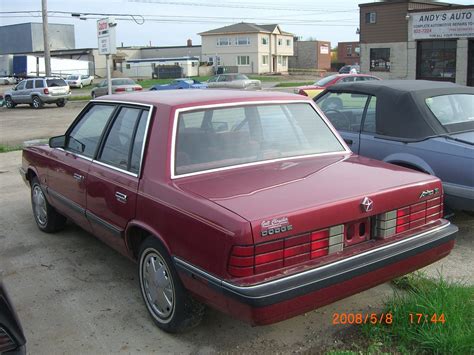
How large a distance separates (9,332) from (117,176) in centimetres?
165

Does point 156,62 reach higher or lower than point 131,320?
higher

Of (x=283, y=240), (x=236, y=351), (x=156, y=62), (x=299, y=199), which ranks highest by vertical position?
(x=156, y=62)

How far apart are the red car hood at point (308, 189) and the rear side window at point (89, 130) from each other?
1.42m

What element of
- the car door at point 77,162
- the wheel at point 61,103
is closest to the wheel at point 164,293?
the car door at point 77,162

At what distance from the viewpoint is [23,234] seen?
5645mm

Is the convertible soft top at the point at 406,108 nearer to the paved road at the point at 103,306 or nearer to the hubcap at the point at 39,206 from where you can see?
the paved road at the point at 103,306

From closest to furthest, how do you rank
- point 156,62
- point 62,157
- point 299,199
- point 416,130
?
1. point 299,199
2. point 62,157
3. point 416,130
4. point 156,62

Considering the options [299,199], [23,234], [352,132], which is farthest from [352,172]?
[23,234]

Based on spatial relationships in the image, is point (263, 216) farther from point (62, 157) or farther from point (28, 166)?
point (28, 166)

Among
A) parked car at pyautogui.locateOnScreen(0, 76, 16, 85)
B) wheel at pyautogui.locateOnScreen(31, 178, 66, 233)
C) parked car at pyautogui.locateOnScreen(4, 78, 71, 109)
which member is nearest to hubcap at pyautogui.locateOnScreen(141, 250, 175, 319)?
wheel at pyautogui.locateOnScreen(31, 178, 66, 233)

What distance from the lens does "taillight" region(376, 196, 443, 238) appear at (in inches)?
128

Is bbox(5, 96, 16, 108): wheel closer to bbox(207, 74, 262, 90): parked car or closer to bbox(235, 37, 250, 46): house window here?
bbox(207, 74, 262, 90): parked car

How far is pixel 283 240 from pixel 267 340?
89 centimetres

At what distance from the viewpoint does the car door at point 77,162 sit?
14.4ft
